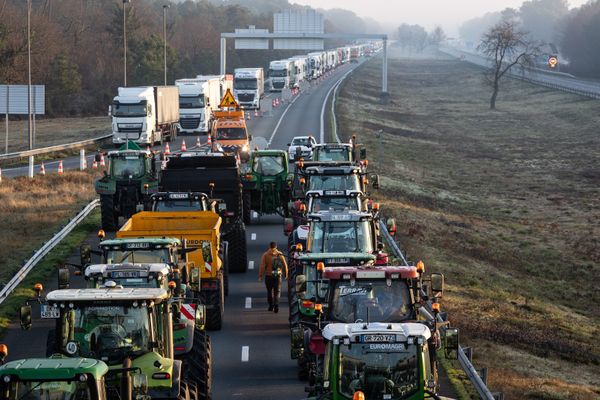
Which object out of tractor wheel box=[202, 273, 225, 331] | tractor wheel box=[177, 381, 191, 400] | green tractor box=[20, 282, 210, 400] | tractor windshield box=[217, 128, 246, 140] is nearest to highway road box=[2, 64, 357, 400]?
tractor wheel box=[202, 273, 225, 331]

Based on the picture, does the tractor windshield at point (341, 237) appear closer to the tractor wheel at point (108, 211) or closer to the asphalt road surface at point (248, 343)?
the asphalt road surface at point (248, 343)

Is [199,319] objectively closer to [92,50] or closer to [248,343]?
[248,343]

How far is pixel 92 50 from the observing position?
416 ft

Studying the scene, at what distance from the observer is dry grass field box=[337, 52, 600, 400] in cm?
2656

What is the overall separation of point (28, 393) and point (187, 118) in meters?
67.9

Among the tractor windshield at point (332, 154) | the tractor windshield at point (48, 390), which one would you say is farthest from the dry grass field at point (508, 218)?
the tractor windshield at point (48, 390)

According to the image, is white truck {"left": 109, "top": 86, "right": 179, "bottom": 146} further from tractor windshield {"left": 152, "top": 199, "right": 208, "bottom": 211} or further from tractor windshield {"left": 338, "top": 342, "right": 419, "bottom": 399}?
tractor windshield {"left": 338, "top": 342, "right": 419, "bottom": 399}

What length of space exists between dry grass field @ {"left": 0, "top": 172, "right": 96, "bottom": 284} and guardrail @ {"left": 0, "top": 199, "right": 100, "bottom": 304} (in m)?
0.61

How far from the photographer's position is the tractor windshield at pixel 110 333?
14.8 metres

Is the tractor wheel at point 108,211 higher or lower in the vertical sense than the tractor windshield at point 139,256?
lower


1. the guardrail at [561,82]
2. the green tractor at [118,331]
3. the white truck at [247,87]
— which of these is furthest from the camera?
the guardrail at [561,82]

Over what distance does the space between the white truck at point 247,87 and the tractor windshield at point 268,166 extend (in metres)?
59.9

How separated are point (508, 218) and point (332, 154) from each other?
14.6 meters

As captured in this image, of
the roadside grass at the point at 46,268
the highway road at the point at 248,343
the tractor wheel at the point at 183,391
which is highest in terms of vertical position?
the tractor wheel at the point at 183,391
